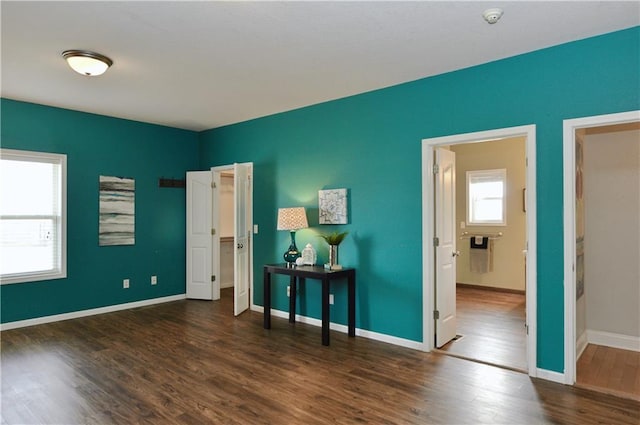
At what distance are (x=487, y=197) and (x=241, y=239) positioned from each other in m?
4.38

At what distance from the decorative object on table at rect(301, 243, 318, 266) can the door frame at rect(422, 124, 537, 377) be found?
1362 mm

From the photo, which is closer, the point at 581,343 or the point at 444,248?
the point at 581,343

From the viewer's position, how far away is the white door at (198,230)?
633 centimetres

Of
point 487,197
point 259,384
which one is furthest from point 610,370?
point 487,197

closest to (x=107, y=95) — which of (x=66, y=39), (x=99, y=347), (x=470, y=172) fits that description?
(x=66, y=39)

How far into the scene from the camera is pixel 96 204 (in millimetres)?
5457

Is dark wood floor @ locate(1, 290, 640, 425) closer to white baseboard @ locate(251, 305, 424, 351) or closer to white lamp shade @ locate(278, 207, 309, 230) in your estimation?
white baseboard @ locate(251, 305, 424, 351)

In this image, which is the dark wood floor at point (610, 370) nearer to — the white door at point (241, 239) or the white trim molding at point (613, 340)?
the white trim molding at point (613, 340)

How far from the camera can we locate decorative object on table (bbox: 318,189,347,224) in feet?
15.2

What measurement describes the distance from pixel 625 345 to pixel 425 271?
6.83 ft

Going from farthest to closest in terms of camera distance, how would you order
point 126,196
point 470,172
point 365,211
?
point 470,172 → point 126,196 → point 365,211

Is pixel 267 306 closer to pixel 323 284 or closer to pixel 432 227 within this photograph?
pixel 323 284

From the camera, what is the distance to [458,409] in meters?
2.75

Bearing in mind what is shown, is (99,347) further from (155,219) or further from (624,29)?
(624,29)
